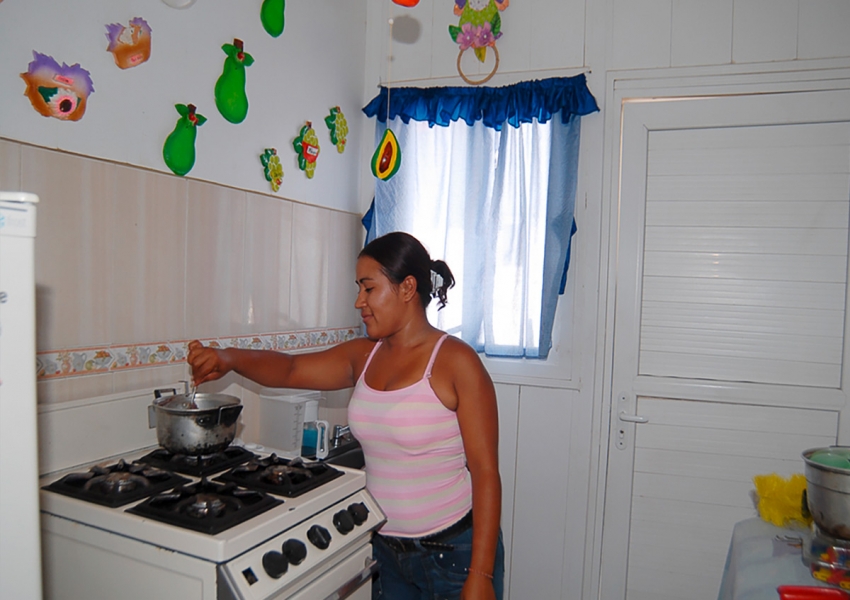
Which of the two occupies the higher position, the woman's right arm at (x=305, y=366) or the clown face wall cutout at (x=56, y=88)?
the clown face wall cutout at (x=56, y=88)

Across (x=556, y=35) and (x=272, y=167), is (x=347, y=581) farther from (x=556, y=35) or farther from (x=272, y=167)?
(x=556, y=35)

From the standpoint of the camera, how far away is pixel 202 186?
1.88 meters

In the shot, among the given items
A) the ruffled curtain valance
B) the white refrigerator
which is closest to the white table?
the white refrigerator

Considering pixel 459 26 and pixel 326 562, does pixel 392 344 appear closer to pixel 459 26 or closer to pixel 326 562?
pixel 326 562

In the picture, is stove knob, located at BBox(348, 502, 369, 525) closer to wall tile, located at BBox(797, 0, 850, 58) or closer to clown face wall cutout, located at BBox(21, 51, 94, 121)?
clown face wall cutout, located at BBox(21, 51, 94, 121)

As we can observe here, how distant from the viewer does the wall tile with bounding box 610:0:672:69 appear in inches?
96.9

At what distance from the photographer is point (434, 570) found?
152cm

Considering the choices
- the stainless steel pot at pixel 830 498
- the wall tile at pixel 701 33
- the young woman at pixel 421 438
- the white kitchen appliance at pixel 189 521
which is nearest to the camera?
the white kitchen appliance at pixel 189 521

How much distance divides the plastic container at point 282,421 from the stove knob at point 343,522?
55cm

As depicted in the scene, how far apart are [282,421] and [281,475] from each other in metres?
0.55

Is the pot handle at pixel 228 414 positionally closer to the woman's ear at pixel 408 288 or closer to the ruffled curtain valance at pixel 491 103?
the woman's ear at pixel 408 288

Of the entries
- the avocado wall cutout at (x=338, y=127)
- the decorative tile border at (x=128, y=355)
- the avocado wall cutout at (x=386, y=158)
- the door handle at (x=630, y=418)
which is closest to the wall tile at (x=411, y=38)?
the avocado wall cutout at (x=338, y=127)

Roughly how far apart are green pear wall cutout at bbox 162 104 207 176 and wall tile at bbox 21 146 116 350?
7.6 inches

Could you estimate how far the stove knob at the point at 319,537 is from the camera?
4.37 feet
